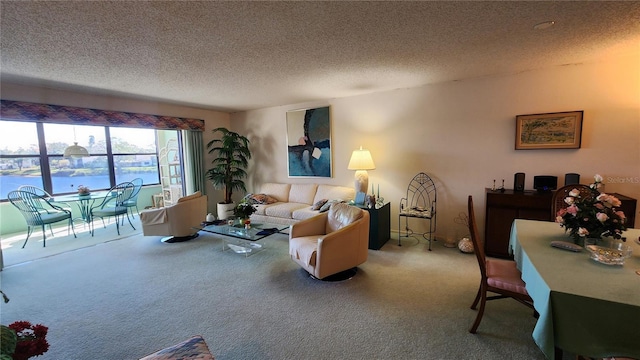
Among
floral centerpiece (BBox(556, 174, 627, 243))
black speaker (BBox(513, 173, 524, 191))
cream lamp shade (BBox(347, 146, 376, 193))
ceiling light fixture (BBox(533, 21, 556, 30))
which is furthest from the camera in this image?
cream lamp shade (BBox(347, 146, 376, 193))

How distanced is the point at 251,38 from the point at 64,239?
16.5 ft

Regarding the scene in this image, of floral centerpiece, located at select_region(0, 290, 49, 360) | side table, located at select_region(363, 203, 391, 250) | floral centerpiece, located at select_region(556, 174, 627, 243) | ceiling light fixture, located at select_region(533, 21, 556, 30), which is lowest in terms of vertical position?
side table, located at select_region(363, 203, 391, 250)

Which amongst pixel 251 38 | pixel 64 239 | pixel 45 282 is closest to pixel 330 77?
pixel 251 38

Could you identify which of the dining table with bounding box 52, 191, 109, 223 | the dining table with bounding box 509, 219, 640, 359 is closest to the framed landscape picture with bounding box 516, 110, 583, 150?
the dining table with bounding box 509, 219, 640, 359

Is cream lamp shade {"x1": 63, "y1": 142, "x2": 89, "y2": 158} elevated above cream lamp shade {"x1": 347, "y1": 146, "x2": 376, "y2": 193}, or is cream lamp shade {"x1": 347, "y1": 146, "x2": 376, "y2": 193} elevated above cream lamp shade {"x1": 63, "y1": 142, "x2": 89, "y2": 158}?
cream lamp shade {"x1": 63, "y1": 142, "x2": 89, "y2": 158}

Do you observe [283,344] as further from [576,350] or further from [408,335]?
[576,350]

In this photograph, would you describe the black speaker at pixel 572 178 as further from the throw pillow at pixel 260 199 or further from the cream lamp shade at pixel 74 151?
the cream lamp shade at pixel 74 151

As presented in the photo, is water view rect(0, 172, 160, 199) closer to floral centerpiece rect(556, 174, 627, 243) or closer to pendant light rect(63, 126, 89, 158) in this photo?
pendant light rect(63, 126, 89, 158)

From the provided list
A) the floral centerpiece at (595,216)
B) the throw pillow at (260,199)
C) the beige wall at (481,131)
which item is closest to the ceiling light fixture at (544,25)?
the floral centerpiece at (595,216)

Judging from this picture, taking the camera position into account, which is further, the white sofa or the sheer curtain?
the sheer curtain

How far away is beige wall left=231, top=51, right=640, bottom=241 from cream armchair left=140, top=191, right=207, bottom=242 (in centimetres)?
240

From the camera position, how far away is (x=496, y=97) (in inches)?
137

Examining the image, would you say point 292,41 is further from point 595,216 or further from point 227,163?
point 227,163

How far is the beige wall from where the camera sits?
9.64 ft
